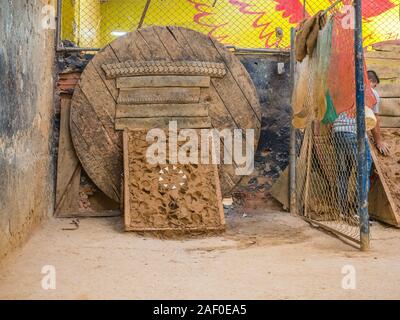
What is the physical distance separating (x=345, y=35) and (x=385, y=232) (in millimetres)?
1713

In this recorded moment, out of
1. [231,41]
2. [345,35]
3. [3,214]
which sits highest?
[231,41]

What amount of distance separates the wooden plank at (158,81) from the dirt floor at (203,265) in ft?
4.60

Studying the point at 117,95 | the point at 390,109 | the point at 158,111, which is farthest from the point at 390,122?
Result: the point at 117,95

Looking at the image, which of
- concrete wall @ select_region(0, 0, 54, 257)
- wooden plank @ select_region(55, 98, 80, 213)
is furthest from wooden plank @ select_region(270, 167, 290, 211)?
concrete wall @ select_region(0, 0, 54, 257)

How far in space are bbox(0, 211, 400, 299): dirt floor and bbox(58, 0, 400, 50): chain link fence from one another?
5969 mm

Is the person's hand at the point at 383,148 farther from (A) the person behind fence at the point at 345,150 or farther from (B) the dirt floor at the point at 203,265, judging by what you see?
(B) the dirt floor at the point at 203,265

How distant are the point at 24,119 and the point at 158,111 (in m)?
1.49

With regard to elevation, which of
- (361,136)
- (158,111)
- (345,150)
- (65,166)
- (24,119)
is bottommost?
(65,166)

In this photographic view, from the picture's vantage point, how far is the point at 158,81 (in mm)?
4953

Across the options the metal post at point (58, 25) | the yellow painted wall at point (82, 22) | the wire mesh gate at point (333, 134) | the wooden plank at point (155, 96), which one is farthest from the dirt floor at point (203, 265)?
the yellow painted wall at point (82, 22)

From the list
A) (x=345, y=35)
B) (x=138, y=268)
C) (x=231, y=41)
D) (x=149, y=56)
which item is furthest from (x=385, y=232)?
(x=231, y=41)

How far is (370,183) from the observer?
188 inches

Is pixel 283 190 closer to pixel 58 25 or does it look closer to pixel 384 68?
pixel 384 68
